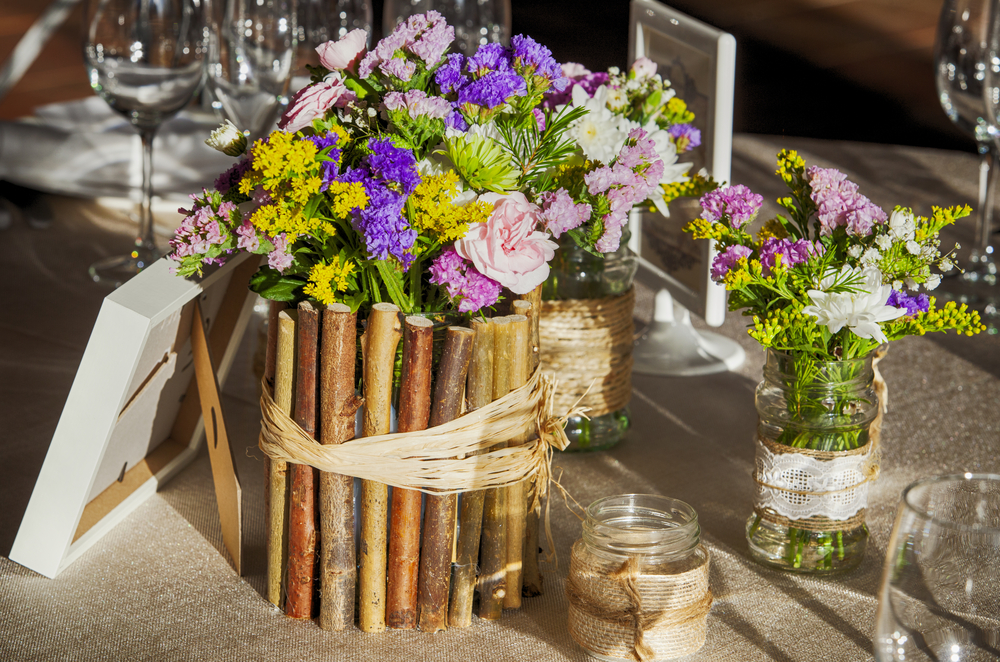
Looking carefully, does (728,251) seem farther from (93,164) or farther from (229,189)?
(93,164)

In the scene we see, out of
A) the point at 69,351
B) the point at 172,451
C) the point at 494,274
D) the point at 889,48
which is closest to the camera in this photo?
the point at 494,274

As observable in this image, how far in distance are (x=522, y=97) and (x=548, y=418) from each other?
24 cm

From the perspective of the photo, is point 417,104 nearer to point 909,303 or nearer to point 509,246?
point 509,246

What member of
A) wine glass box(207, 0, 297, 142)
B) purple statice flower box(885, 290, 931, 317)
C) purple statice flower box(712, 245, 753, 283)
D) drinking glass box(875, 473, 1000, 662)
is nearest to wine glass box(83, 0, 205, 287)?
wine glass box(207, 0, 297, 142)

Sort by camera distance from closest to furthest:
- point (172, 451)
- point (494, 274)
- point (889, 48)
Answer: point (494, 274), point (172, 451), point (889, 48)

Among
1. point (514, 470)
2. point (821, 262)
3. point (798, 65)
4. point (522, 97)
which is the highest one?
point (522, 97)

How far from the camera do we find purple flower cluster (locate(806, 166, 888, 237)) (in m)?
0.79

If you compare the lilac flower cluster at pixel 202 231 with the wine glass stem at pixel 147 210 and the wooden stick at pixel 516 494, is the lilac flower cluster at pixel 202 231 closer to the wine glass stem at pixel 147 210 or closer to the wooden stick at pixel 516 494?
the wooden stick at pixel 516 494

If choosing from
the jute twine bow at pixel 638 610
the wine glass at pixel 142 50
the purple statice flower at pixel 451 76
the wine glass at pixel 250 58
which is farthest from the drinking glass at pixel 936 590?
the wine glass at pixel 142 50

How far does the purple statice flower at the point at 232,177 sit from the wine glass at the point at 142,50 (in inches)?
25.3

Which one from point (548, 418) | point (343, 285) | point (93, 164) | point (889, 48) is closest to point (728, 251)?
point (548, 418)

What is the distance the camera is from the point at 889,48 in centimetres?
358

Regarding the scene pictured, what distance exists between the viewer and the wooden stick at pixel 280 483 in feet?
2.50

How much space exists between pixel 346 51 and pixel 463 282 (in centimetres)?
22
